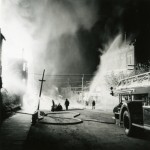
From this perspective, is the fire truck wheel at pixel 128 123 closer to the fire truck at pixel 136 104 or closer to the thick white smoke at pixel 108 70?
the fire truck at pixel 136 104

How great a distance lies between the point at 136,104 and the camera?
30.2 ft

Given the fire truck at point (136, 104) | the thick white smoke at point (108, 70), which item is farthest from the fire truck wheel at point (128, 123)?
the thick white smoke at point (108, 70)

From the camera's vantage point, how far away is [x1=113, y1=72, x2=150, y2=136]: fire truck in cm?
825

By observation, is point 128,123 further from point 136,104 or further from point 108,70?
point 108,70

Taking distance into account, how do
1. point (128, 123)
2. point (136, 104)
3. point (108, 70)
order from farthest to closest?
1. point (108, 70)
2. point (128, 123)
3. point (136, 104)

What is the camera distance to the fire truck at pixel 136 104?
8250mm

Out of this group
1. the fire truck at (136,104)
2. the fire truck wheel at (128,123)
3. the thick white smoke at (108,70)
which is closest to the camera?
the fire truck at (136,104)

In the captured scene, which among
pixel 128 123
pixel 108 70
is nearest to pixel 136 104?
pixel 128 123

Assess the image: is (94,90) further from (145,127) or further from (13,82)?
(145,127)

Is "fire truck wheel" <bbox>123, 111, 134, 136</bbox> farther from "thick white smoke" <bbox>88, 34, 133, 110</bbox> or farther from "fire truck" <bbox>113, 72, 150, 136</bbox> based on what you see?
"thick white smoke" <bbox>88, 34, 133, 110</bbox>

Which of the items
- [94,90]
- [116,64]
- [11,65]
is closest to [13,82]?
[11,65]

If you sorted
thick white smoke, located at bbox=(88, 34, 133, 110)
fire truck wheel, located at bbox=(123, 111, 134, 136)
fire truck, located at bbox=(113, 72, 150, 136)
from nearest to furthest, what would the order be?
1. fire truck, located at bbox=(113, 72, 150, 136)
2. fire truck wheel, located at bbox=(123, 111, 134, 136)
3. thick white smoke, located at bbox=(88, 34, 133, 110)

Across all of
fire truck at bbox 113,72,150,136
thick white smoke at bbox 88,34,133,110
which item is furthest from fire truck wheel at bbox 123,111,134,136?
thick white smoke at bbox 88,34,133,110

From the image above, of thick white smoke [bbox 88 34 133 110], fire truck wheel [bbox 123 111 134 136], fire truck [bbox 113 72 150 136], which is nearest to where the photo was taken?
fire truck [bbox 113 72 150 136]
